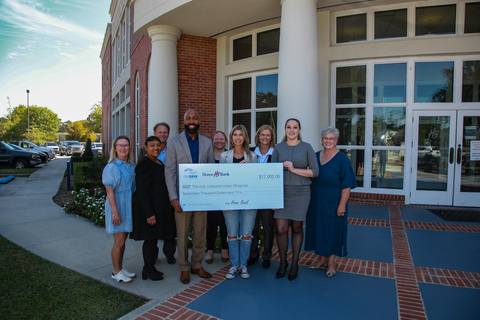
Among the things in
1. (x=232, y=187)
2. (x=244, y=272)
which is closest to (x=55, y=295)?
(x=244, y=272)

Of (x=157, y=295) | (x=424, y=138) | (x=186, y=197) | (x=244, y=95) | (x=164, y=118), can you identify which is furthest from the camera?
(x=244, y=95)

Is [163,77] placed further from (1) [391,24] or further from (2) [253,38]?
(1) [391,24]

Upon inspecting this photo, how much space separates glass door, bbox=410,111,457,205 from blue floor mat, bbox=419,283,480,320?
14.4ft

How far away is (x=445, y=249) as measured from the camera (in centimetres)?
448

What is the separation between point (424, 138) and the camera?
23.7 ft

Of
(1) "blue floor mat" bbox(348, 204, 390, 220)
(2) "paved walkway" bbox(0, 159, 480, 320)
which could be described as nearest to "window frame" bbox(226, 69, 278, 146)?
(1) "blue floor mat" bbox(348, 204, 390, 220)

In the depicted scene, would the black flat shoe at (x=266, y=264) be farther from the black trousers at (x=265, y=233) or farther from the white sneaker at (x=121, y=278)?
the white sneaker at (x=121, y=278)

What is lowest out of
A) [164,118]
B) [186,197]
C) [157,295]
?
[157,295]

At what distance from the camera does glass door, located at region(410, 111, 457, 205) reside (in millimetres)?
7117

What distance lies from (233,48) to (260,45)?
0.93 metres

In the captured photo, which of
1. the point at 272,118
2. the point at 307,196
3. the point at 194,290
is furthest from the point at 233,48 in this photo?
the point at 194,290

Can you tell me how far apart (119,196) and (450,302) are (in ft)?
11.9

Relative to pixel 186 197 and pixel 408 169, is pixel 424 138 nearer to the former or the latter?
pixel 408 169

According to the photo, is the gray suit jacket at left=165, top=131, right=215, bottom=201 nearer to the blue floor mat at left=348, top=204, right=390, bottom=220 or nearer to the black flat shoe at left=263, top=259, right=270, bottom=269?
the black flat shoe at left=263, top=259, right=270, bottom=269
